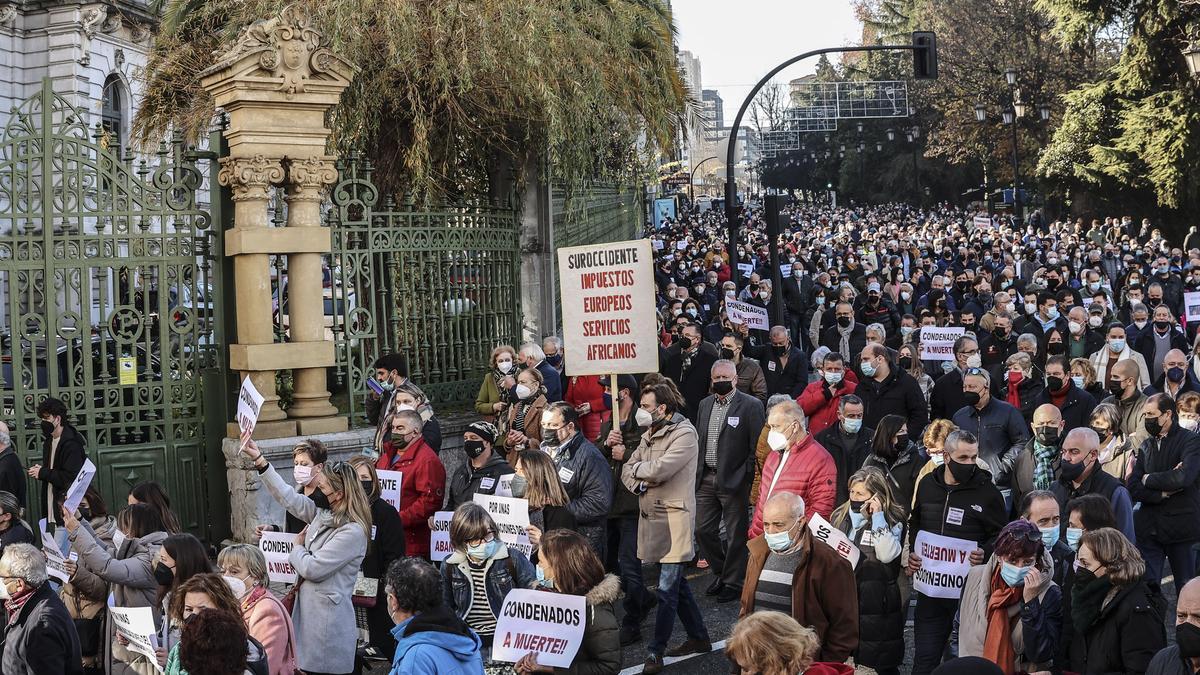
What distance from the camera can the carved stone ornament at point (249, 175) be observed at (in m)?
11.2

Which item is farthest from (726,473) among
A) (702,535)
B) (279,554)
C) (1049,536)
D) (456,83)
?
(456,83)

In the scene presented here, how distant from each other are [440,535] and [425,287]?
16.5 feet

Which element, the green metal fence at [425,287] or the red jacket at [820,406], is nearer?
the red jacket at [820,406]

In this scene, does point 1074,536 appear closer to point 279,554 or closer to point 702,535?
point 702,535

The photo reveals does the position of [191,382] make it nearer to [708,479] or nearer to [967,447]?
[708,479]

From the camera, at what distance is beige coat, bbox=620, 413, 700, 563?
29.2 ft

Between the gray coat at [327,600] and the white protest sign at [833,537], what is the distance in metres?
2.32

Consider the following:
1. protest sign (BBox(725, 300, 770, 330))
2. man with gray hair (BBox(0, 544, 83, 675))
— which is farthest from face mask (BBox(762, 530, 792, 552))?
protest sign (BBox(725, 300, 770, 330))

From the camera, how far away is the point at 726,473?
10.1 metres

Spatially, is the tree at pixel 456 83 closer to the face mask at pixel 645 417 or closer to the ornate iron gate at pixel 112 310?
the ornate iron gate at pixel 112 310

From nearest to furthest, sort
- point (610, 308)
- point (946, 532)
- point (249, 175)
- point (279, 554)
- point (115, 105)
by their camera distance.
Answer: point (279, 554) < point (946, 532) < point (610, 308) < point (249, 175) < point (115, 105)

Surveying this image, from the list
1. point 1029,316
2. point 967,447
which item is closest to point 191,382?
point 967,447

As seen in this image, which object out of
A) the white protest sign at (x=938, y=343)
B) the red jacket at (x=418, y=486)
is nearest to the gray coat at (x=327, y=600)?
the red jacket at (x=418, y=486)

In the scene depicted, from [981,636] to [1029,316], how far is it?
1180cm
